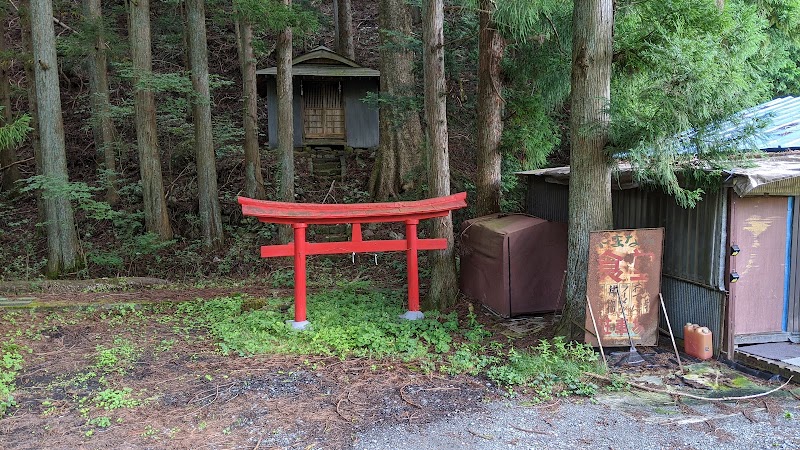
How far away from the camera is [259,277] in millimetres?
12344

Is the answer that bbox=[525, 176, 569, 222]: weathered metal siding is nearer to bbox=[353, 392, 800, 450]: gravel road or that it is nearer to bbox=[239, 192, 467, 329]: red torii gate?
bbox=[239, 192, 467, 329]: red torii gate

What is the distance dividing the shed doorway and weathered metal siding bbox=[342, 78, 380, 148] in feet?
0.68

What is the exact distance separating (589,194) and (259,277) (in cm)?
765

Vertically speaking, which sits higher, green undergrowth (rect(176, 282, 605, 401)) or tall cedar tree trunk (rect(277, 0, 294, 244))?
tall cedar tree trunk (rect(277, 0, 294, 244))

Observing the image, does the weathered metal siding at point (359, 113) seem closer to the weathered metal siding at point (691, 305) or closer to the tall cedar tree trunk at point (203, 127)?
the tall cedar tree trunk at point (203, 127)

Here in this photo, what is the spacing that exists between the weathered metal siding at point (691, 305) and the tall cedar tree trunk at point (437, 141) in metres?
2.99

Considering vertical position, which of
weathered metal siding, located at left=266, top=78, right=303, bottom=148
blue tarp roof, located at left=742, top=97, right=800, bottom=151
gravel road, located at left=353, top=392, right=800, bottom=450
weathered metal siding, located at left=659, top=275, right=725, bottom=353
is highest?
weathered metal siding, located at left=266, top=78, right=303, bottom=148

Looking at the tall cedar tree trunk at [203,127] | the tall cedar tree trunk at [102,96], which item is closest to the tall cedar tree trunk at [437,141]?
the tall cedar tree trunk at [203,127]

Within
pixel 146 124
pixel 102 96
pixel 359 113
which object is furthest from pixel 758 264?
pixel 102 96

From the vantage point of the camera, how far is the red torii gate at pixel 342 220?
7816mm

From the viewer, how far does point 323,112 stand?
1736 centimetres

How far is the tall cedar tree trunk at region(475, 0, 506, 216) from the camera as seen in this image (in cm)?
927

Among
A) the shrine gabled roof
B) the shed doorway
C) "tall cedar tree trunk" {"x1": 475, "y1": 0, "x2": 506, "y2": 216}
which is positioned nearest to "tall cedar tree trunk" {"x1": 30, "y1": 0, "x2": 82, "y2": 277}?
the shrine gabled roof

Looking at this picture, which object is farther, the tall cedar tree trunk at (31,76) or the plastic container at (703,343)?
the tall cedar tree trunk at (31,76)
